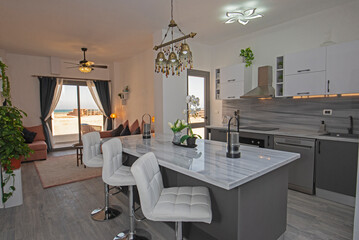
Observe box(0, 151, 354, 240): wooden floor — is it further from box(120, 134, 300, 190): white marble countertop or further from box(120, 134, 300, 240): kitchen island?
box(120, 134, 300, 190): white marble countertop

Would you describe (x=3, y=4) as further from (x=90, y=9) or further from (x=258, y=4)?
(x=258, y=4)

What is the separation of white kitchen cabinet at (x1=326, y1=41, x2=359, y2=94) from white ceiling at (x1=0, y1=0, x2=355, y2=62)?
0.77m

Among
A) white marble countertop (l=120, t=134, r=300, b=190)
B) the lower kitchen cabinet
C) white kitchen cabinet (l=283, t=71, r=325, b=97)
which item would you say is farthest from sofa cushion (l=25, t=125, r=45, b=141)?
the lower kitchen cabinet

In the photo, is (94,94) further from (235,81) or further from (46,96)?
(235,81)

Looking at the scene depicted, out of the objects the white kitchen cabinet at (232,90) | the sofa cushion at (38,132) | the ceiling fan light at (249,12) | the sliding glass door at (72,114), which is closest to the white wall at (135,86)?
the sliding glass door at (72,114)

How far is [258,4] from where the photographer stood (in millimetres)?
3219

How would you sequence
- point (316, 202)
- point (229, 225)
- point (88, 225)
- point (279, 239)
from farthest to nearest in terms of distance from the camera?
point (316, 202)
point (88, 225)
point (279, 239)
point (229, 225)

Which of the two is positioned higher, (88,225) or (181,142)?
(181,142)

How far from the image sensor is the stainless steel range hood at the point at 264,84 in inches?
159

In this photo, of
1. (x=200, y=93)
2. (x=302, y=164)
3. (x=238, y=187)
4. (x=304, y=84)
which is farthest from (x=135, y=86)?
(x=238, y=187)

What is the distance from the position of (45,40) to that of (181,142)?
4452 mm

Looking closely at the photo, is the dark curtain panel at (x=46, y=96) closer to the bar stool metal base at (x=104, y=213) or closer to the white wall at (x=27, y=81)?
the white wall at (x=27, y=81)

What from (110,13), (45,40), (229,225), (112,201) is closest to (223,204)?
(229,225)

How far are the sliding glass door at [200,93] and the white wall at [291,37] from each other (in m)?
0.21
